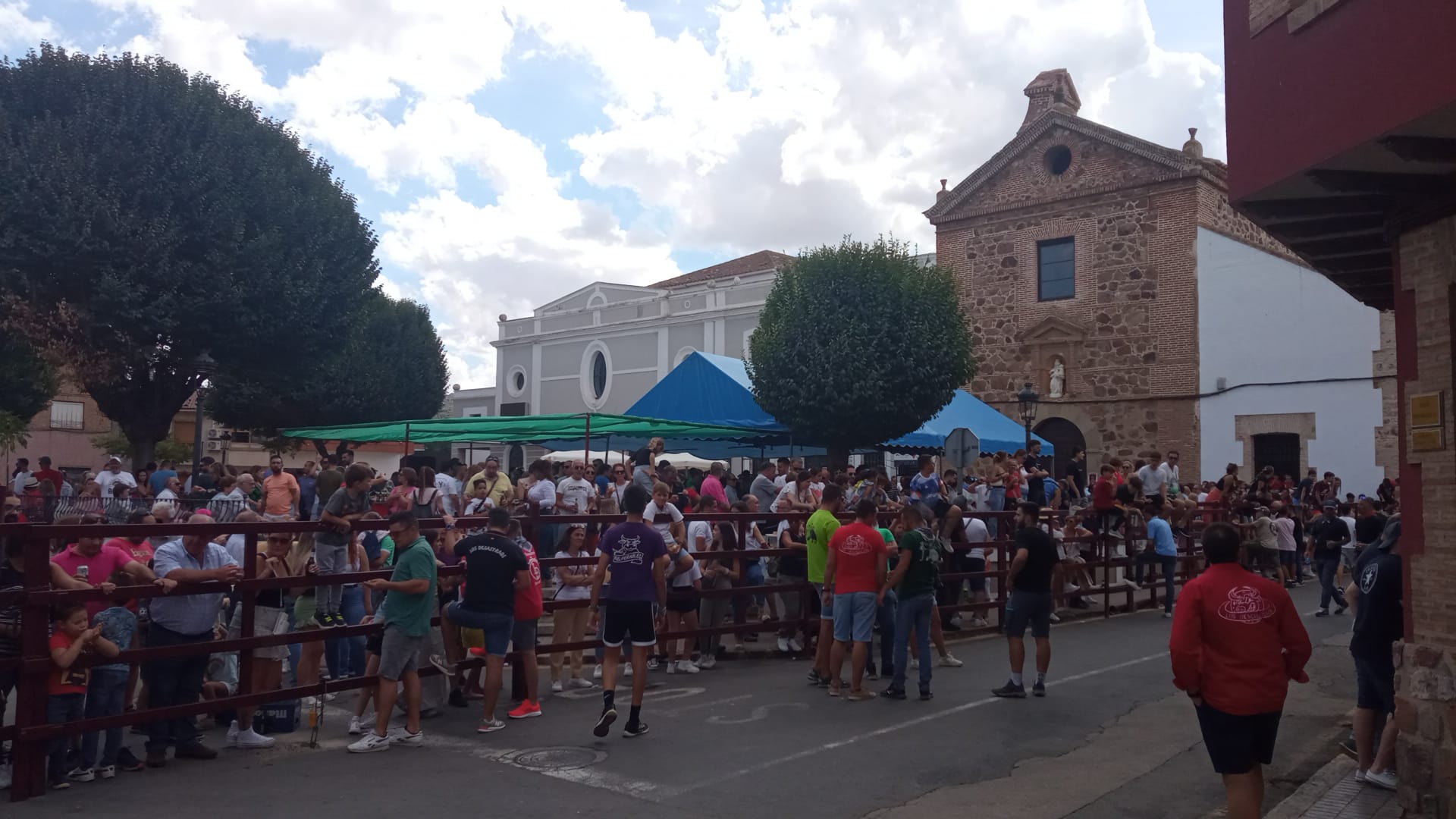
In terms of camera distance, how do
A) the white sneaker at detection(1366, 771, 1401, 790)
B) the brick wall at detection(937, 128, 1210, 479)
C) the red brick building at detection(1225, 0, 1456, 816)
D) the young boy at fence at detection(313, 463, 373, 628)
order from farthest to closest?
the brick wall at detection(937, 128, 1210, 479) → the young boy at fence at detection(313, 463, 373, 628) → the white sneaker at detection(1366, 771, 1401, 790) → the red brick building at detection(1225, 0, 1456, 816)

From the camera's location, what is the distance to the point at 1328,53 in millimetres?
6883

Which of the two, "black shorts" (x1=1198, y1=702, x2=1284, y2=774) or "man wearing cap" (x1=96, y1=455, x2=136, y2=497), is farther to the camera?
"man wearing cap" (x1=96, y1=455, x2=136, y2=497)

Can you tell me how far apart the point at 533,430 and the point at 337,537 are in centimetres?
991

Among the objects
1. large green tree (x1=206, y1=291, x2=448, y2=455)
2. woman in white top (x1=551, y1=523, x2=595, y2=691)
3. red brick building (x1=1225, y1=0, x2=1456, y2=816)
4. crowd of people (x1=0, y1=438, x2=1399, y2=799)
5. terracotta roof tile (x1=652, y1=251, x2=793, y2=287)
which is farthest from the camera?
terracotta roof tile (x1=652, y1=251, x2=793, y2=287)

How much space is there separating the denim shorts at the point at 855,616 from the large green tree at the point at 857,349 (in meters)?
12.4

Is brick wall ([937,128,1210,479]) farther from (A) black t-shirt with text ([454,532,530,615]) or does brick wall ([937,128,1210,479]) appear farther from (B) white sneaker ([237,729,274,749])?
(B) white sneaker ([237,729,274,749])

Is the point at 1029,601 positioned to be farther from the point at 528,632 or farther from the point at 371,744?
the point at 371,744

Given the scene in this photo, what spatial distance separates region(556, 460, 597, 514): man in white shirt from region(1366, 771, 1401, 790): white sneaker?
961 cm

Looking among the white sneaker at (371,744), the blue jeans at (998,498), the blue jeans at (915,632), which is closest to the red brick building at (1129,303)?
the blue jeans at (998,498)

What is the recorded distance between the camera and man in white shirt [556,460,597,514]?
14336mm

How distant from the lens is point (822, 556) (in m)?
10.9

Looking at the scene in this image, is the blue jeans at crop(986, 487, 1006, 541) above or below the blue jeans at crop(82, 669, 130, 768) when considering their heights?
above

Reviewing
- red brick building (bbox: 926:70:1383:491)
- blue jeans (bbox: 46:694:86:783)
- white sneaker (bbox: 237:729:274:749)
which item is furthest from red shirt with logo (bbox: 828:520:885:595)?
red brick building (bbox: 926:70:1383:491)

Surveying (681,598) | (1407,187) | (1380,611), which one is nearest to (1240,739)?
(1380,611)
